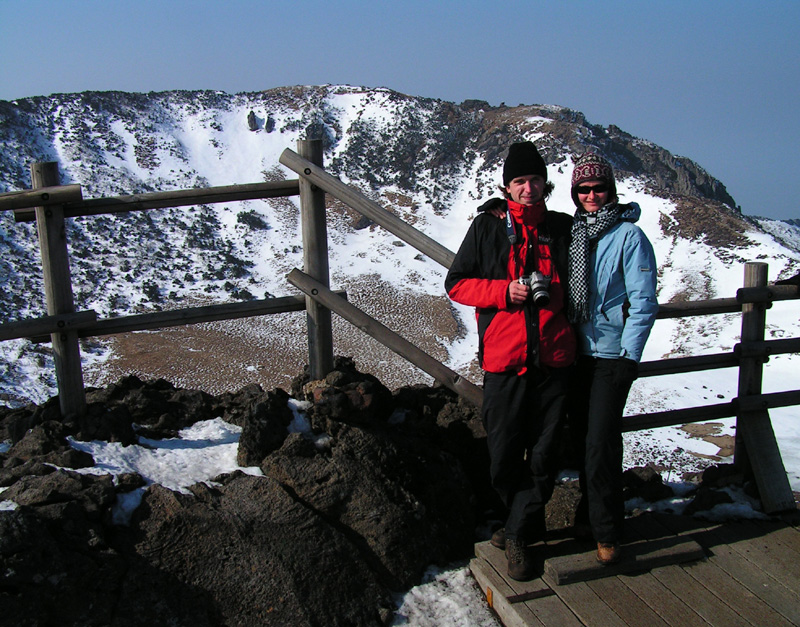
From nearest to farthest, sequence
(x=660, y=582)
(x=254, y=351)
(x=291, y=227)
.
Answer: (x=660, y=582) < (x=254, y=351) < (x=291, y=227)

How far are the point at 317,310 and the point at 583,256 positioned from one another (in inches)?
76.1

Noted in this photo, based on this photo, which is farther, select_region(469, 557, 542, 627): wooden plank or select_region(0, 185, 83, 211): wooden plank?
select_region(0, 185, 83, 211): wooden plank

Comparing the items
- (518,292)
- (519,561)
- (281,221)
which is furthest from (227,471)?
(281,221)

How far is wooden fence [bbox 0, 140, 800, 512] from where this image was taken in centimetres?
405

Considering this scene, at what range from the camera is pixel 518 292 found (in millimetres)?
3176

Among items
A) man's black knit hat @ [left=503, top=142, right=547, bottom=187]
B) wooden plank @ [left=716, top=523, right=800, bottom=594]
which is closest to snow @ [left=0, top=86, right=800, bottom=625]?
wooden plank @ [left=716, top=523, right=800, bottom=594]

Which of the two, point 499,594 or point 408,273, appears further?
point 408,273

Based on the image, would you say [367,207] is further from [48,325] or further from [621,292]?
[48,325]

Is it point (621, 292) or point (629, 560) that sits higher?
point (621, 292)

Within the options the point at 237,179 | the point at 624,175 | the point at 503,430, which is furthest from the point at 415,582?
the point at 237,179

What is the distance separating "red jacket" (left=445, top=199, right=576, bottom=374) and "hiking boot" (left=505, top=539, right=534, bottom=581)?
93 cm

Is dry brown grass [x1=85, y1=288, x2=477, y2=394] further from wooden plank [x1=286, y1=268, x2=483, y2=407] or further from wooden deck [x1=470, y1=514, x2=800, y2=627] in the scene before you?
wooden deck [x1=470, y1=514, x2=800, y2=627]

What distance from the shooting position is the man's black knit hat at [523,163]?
3.31m

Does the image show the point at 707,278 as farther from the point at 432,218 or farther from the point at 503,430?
the point at 503,430
